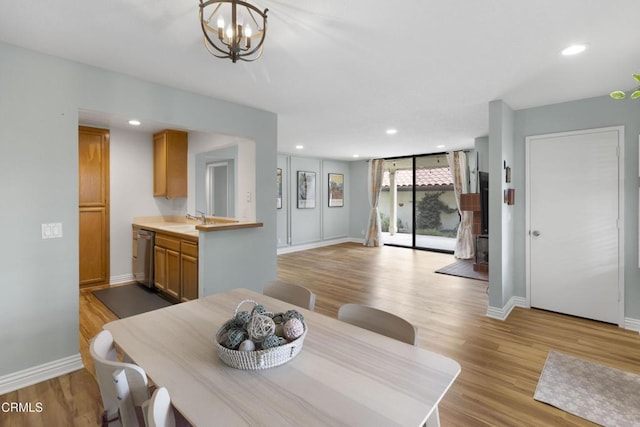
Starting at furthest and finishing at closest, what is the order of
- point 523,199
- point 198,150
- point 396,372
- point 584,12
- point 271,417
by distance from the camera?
point 198,150 → point 523,199 → point 584,12 → point 396,372 → point 271,417

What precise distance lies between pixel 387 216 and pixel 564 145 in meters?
5.07

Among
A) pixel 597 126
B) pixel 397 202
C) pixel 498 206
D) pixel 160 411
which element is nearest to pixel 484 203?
pixel 498 206

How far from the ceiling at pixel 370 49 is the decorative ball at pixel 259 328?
1.60 m

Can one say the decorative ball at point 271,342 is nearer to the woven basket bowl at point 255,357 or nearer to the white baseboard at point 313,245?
the woven basket bowl at point 255,357

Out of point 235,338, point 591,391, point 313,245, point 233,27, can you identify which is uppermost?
point 233,27

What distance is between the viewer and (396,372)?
1.07m

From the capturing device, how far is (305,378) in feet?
3.39

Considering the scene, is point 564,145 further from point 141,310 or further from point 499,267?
point 141,310

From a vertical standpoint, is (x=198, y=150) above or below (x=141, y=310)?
above

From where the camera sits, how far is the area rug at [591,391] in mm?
1840

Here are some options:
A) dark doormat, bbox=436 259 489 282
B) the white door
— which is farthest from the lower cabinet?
dark doormat, bbox=436 259 489 282

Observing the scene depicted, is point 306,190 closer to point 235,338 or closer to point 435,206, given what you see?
point 435,206

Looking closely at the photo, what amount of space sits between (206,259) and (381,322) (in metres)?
2.26

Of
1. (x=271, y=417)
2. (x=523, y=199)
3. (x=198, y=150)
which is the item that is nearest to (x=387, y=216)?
(x=523, y=199)
